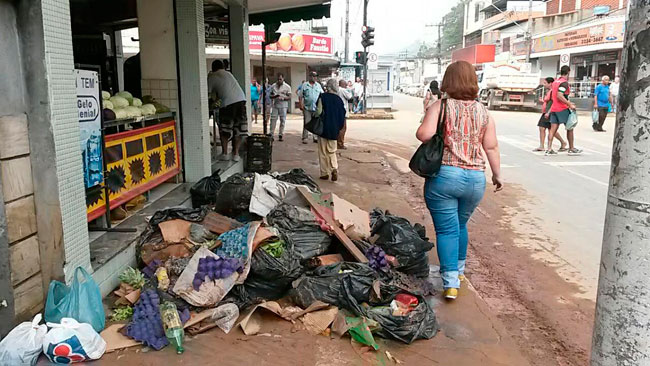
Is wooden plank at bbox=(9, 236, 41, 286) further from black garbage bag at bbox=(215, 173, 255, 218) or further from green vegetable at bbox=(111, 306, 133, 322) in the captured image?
black garbage bag at bbox=(215, 173, 255, 218)

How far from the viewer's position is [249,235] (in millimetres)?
4070

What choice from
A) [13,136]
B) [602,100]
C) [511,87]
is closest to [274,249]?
[13,136]

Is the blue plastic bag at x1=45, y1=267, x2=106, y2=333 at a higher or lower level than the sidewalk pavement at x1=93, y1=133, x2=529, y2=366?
higher

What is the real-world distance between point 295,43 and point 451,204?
21895mm

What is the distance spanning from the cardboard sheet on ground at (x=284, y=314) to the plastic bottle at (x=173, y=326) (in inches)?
16.9

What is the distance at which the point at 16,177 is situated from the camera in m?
3.20

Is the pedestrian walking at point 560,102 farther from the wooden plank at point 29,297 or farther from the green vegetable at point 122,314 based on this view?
the wooden plank at point 29,297

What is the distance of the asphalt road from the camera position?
5672 mm

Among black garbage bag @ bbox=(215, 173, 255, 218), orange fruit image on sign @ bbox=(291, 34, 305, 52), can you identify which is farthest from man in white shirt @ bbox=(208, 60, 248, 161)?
orange fruit image on sign @ bbox=(291, 34, 305, 52)

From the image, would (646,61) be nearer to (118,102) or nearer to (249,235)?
(249,235)

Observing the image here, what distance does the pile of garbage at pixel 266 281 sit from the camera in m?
3.43

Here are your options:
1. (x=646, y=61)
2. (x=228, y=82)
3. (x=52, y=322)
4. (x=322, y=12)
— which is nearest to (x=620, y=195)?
(x=646, y=61)

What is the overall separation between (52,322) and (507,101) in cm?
2843

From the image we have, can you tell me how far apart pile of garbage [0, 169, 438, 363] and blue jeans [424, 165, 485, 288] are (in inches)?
12.9
